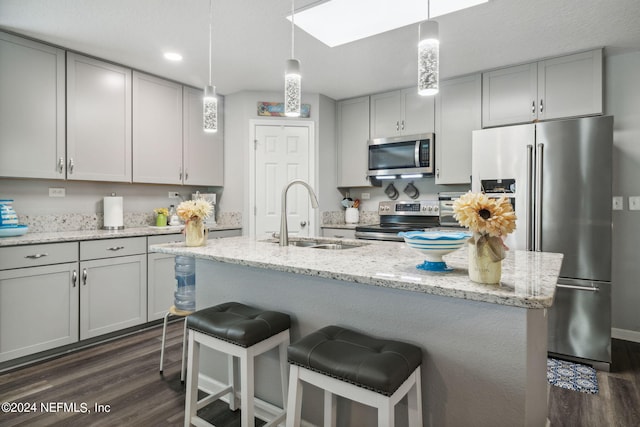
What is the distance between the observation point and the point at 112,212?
3.38 m

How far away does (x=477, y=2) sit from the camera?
89.0 inches

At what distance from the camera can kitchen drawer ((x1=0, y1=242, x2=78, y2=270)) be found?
245 cm

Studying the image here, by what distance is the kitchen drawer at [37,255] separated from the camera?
2.45 meters

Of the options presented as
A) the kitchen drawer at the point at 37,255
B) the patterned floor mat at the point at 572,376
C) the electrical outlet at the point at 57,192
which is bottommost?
the patterned floor mat at the point at 572,376

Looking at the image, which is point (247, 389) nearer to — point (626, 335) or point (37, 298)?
point (37, 298)

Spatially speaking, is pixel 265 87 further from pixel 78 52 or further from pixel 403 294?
pixel 403 294

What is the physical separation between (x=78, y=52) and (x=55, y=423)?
284cm

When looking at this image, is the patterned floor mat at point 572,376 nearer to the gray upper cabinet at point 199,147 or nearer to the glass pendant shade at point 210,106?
the glass pendant shade at point 210,106

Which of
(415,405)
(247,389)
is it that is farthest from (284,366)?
(415,405)

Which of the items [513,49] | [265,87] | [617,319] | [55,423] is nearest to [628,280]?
[617,319]

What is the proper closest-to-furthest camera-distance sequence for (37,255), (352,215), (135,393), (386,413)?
(386,413)
(135,393)
(37,255)
(352,215)

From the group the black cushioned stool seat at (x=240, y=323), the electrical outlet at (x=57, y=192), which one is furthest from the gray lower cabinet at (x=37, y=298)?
the black cushioned stool seat at (x=240, y=323)

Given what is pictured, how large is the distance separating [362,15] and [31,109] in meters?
2.65

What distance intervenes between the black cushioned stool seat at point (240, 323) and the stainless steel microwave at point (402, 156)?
263 cm
